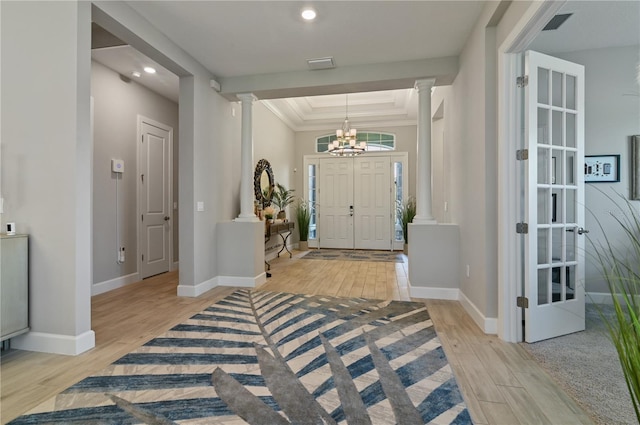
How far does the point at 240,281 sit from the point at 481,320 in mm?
2830

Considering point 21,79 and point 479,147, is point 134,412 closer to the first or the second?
point 21,79

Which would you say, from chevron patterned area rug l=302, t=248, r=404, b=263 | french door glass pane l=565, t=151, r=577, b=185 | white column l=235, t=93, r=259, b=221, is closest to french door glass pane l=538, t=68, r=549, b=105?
french door glass pane l=565, t=151, r=577, b=185

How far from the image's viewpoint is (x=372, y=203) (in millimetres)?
7602

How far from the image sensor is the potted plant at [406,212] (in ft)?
22.4

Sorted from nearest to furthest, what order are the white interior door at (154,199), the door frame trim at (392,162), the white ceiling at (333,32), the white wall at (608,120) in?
the white ceiling at (333,32) → the white wall at (608,120) → the white interior door at (154,199) → the door frame trim at (392,162)

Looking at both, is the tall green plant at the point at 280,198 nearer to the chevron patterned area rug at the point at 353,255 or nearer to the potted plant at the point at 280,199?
the potted plant at the point at 280,199

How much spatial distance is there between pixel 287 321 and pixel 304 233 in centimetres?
472

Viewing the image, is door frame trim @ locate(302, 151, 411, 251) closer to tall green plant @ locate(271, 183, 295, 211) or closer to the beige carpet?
tall green plant @ locate(271, 183, 295, 211)

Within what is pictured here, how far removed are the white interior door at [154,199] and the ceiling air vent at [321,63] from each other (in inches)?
105

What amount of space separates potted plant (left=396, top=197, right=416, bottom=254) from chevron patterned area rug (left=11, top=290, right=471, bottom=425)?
4.16 m

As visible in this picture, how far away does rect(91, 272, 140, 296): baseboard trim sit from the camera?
12.6 ft

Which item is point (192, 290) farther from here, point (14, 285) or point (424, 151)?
point (424, 151)

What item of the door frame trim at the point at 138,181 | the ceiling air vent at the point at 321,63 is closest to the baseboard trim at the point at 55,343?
the door frame trim at the point at 138,181

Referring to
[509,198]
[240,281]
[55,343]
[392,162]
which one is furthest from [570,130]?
[392,162]
